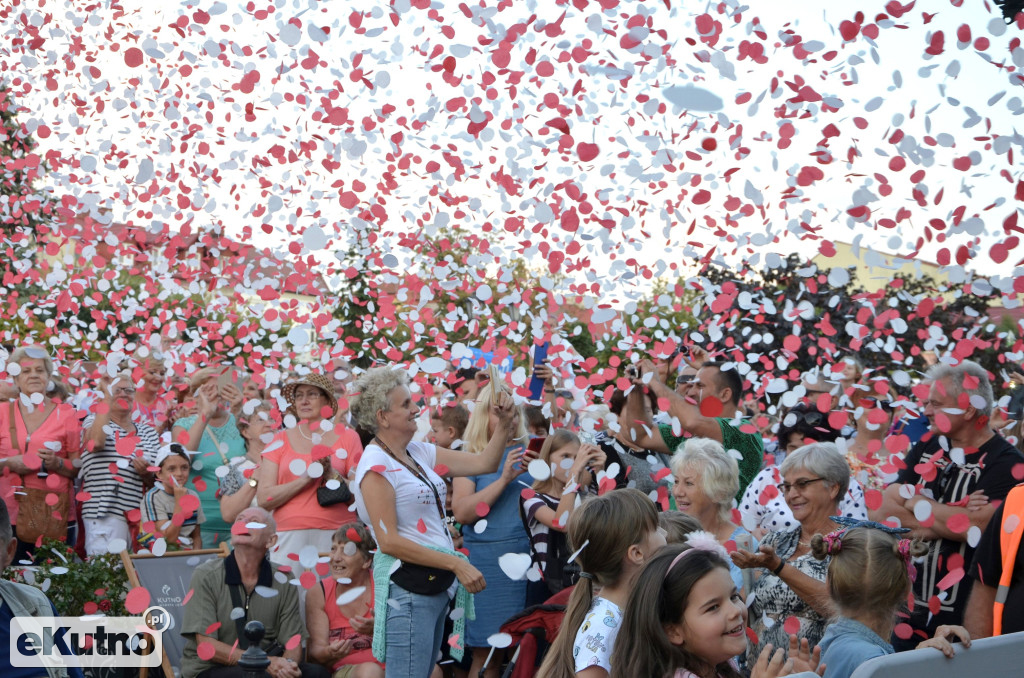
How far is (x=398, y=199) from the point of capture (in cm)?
420

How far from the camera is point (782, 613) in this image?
128 inches

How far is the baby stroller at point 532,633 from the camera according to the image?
3.35m

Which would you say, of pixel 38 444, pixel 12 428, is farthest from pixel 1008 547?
pixel 12 428

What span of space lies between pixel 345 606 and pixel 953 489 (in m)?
2.66

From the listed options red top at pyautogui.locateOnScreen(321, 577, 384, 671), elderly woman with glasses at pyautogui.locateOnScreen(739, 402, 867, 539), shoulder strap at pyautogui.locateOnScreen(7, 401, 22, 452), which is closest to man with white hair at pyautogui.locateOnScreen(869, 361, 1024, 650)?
elderly woman with glasses at pyautogui.locateOnScreen(739, 402, 867, 539)

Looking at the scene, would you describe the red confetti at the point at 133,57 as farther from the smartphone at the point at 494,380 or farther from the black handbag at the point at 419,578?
the black handbag at the point at 419,578

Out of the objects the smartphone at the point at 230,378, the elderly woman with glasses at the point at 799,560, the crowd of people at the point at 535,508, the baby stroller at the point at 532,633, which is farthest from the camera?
the smartphone at the point at 230,378

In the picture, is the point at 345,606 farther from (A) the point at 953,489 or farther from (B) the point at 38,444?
(A) the point at 953,489

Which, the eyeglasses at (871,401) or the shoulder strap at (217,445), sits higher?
the eyeglasses at (871,401)

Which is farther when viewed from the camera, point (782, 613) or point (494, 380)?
point (494, 380)

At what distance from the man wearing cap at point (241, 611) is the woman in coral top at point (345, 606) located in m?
0.09

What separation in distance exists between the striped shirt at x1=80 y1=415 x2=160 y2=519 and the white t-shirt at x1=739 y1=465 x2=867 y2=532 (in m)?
3.27

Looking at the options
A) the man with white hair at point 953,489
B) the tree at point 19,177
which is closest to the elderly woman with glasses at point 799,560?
the man with white hair at point 953,489

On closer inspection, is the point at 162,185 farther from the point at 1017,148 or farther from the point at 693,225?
the point at 1017,148
